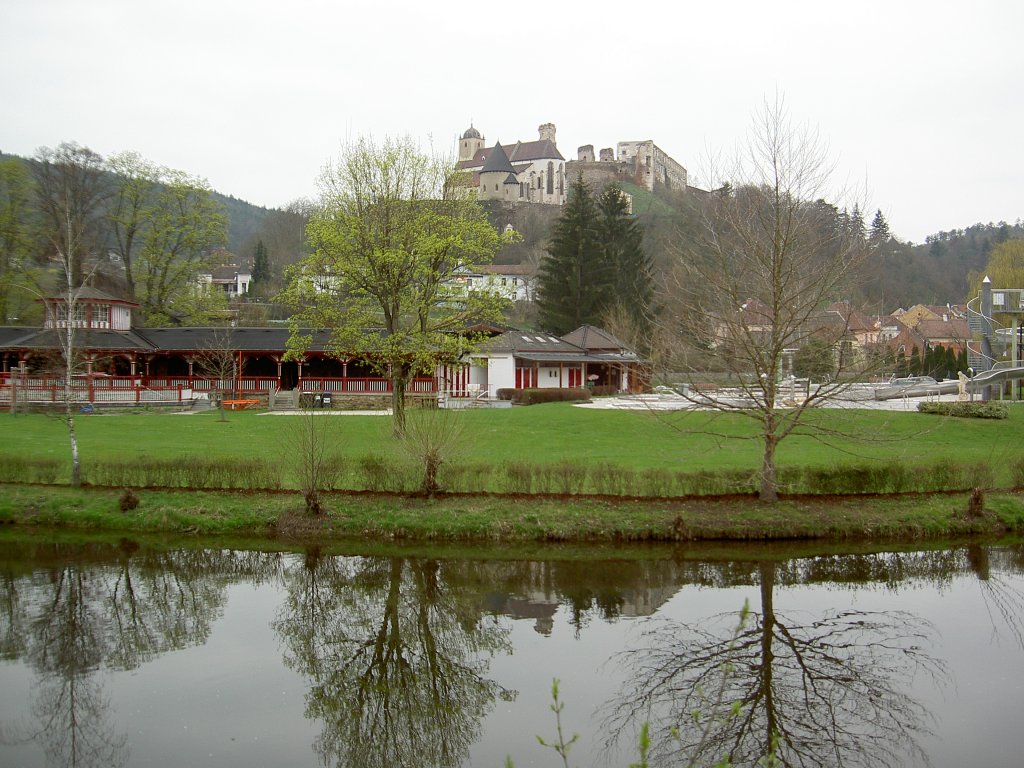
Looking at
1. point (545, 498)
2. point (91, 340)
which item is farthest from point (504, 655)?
point (91, 340)

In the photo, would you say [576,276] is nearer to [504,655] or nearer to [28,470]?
[28,470]

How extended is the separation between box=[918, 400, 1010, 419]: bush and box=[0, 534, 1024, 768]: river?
15957mm

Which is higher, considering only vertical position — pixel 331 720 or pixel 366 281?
pixel 366 281

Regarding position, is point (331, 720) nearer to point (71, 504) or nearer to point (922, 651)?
point (922, 651)

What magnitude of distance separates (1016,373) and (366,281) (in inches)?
1039

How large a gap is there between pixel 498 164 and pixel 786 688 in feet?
417

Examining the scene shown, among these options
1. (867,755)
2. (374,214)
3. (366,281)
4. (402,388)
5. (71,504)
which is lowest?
(867,755)

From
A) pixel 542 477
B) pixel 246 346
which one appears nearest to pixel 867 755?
pixel 542 477

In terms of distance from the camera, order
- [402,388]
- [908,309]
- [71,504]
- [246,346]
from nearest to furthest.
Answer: [71,504] → [402,388] → [246,346] → [908,309]

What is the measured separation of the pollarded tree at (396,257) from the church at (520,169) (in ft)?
323

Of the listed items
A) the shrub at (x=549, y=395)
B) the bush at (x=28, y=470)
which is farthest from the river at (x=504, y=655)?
the shrub at (x=549, y=395)

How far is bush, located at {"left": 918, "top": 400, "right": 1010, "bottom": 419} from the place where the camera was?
29.7 meters

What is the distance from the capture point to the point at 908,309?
97.6m

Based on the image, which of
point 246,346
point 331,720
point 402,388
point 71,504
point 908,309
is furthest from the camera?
point 908,309
